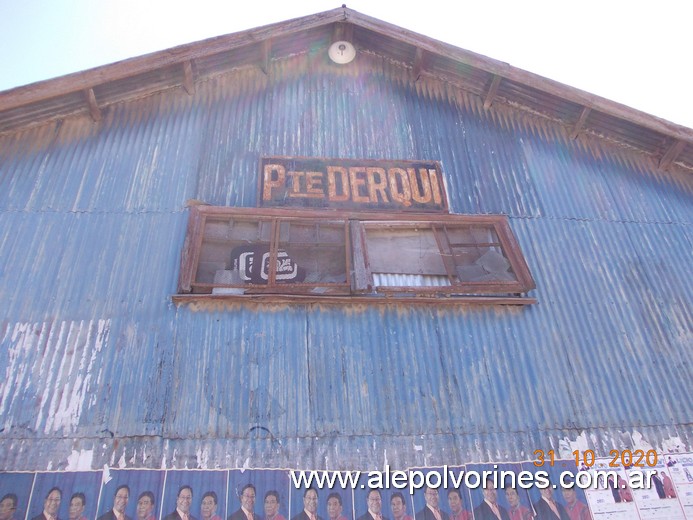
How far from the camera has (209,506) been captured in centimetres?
537

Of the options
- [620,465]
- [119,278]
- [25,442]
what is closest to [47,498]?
[25,442]

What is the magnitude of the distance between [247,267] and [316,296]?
1.13m

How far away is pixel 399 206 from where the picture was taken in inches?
310

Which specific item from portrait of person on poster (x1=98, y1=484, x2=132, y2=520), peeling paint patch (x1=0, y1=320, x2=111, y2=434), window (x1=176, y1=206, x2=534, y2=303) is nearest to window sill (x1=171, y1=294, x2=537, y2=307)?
window (x1=176, y1=206, x2=534, y2=303)

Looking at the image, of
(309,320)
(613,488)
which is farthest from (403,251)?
(613,488)

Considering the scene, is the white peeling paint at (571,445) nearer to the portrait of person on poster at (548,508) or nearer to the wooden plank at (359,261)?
the portrait of person on poster at (548,508)

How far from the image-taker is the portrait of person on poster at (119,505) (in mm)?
5230

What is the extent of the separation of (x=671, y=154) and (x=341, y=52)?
6406 mm

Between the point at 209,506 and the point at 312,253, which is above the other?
the point at 312,253

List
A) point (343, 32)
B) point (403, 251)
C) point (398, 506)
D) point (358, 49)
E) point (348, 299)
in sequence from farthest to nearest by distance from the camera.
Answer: point (358, 49) → point (343, 32) → point (403, 251) → point (348, 299) → point (398, 506)

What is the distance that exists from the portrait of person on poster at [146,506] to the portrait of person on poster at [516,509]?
13.2 feet

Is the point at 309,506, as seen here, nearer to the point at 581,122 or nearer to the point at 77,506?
the point at 77,506

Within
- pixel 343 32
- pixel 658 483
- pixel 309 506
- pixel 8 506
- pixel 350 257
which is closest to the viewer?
pixel 8 506

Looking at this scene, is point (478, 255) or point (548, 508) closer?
point (548, 508)
